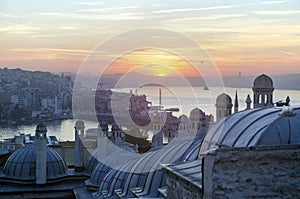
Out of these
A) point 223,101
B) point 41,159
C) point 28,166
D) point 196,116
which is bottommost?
point 28,166

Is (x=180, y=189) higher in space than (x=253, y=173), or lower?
lower

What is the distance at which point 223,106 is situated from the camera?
485 inches

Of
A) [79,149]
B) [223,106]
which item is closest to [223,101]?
[223,106]

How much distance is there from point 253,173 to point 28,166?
32.5 feet

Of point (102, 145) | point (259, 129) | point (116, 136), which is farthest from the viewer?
point (116, 136)

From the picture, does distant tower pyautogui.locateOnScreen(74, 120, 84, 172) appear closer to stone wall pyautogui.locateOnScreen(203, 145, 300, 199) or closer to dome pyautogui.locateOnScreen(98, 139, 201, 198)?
dome pyautogui.locateOnScreen(98, 139, 201, 198)

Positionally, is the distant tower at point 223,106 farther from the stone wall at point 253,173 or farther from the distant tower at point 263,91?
the stone wall at point 253,173

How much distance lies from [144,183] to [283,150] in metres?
4.24

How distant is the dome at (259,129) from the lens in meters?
5.01

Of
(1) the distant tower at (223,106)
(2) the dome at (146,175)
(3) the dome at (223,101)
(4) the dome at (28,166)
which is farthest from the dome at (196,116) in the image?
(4) the dome at (28,166)

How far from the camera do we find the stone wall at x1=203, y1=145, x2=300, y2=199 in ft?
14.7

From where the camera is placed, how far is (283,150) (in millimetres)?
4633

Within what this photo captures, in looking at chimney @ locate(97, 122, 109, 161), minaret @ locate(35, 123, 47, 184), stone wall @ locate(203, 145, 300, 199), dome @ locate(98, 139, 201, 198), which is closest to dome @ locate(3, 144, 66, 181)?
minaret @ locate(35, 123, 47, 184)

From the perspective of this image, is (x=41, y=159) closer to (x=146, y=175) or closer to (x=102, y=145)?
(x=102, y=145)
